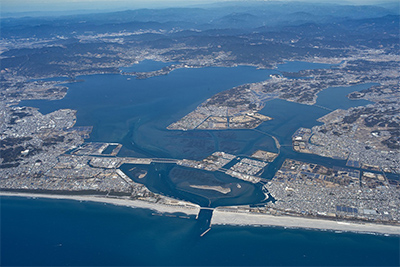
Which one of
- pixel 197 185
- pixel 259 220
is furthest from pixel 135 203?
pixel 259 220

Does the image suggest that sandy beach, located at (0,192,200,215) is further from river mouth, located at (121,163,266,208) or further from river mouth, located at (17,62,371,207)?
river mouth, located at (17,62,371,207)

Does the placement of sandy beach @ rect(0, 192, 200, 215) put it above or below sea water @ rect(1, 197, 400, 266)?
above

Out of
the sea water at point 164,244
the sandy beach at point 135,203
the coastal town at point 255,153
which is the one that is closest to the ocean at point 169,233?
the sea water at point 164,244

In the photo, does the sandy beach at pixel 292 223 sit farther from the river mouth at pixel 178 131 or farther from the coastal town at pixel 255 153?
the river mouth at pixel 178 131

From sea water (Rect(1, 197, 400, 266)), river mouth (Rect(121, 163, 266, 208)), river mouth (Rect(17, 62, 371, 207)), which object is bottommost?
sea water (Rect(1, 197, 400, 266))

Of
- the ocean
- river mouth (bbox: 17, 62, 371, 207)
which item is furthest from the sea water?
river mouth (bbox: 17, 62, 371, 207)

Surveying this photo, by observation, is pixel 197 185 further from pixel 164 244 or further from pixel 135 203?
pixel 164 244

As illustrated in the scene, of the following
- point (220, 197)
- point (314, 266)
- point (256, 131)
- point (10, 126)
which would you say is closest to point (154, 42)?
point (10, 126)

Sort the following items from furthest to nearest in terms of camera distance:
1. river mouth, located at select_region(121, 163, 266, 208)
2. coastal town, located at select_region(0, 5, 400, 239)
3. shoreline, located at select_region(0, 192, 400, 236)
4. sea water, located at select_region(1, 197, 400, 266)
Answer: river mouth, located at select_region(121, 163, 266, 208) < coastal town, located at select_region(0, 5, 400, 239) < shoreline, located at select_region(0, 192, 400, 236) < sea water, located at select_region(1, 197, 400, 266)

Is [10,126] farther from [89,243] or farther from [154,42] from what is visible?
[154,42]
